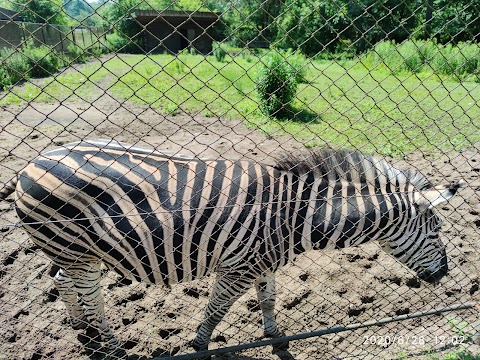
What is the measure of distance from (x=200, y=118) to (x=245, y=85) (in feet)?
12.1

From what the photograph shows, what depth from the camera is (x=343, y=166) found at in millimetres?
2865

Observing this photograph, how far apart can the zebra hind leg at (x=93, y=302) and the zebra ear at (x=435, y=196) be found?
2417 millimetres

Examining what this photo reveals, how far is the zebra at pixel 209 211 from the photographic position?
255 cm

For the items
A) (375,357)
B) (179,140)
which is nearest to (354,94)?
(179,140)

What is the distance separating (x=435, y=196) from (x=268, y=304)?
1.55 metres

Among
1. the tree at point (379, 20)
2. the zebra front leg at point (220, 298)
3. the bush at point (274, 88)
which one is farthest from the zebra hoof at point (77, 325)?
the bush at point (274, 88)

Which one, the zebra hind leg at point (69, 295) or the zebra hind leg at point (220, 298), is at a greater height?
the zebra hind leg at point (220, 298)

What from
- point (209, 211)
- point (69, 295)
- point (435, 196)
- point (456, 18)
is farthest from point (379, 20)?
point (69, 295)

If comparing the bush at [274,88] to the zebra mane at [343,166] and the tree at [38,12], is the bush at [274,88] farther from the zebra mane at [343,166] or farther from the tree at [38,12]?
the zebra mane at [343,166]

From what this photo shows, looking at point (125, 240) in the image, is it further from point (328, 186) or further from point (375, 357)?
point (375, 357)

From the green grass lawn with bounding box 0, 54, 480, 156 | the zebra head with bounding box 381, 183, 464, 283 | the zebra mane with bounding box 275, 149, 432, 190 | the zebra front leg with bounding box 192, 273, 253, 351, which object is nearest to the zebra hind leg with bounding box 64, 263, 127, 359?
the zebra front leg with bounding box 192, 273, 253, 351

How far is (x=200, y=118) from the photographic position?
9.05 m

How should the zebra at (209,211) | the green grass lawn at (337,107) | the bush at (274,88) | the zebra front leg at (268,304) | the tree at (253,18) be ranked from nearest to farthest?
the tree at (253,18) < the zebra at (209,211) < the zebra front leg at (268,304) < the green grass lawn at (337,107) < the bush at (274,88)

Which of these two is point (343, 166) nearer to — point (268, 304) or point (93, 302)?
point (268, 304)
